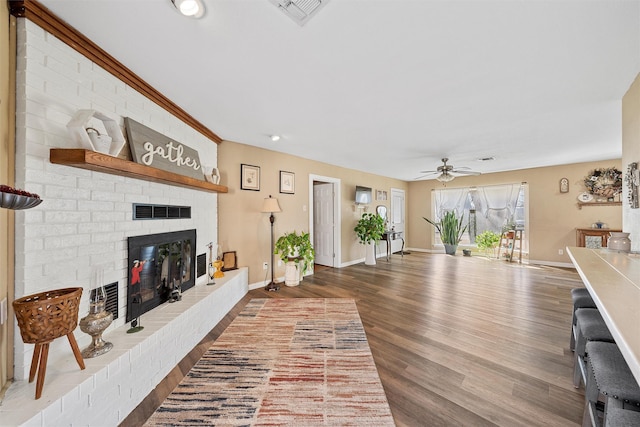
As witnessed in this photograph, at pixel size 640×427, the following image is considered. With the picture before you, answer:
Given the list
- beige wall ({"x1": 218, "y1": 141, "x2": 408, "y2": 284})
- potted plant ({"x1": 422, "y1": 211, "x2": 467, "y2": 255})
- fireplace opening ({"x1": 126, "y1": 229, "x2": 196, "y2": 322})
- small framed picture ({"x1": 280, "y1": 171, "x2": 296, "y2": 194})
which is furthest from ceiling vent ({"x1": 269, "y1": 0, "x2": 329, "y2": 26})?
potted plant ({"x1": 422, "y1": 211, "x2": 467, "y2": 255})

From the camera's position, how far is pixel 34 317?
42.3 inches

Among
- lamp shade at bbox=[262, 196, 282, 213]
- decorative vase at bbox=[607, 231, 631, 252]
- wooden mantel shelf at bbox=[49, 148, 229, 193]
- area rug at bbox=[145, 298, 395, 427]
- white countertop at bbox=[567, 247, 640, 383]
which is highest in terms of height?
wooden mantel shelf at bbox=[49, 148, 229, 193]

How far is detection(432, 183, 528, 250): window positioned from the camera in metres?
5.89

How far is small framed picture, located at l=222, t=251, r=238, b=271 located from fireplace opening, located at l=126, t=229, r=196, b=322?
697mm

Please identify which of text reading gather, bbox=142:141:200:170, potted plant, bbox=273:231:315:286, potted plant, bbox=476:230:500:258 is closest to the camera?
text reading gather, bbox=142:141:200:170

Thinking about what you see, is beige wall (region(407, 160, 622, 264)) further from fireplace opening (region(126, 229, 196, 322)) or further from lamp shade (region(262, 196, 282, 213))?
fireplace opening (region(126, 229, 196, 322))

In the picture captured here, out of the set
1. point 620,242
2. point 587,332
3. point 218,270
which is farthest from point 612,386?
point 218,270

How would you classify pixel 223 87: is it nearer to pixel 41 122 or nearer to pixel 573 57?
pixel 41 122

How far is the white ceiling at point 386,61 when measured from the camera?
4.14 feet

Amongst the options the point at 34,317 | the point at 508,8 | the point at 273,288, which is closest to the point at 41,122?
the point at 34,317

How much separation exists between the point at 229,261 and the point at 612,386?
138 inches

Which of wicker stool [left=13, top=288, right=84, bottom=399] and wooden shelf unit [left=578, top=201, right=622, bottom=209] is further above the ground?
wooden shelf unit [left=578, top=201, right=622, bottom=209]

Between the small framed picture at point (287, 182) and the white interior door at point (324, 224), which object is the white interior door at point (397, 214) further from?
the small framed picture at point (287, 182)

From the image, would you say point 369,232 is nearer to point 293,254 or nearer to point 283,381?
point 293,254
